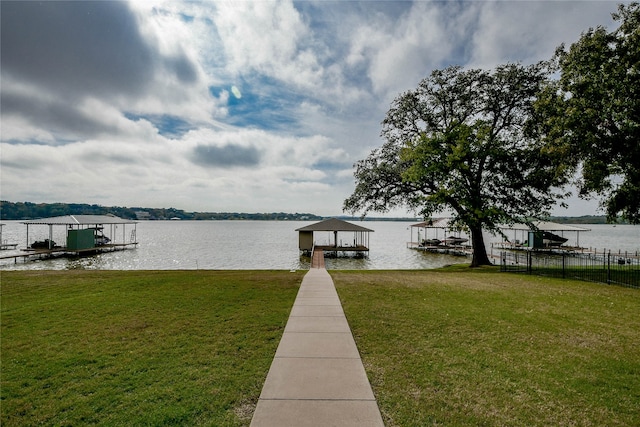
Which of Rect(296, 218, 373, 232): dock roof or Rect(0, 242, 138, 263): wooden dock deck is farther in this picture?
Rect(296, 218, 373, 232): dock roof

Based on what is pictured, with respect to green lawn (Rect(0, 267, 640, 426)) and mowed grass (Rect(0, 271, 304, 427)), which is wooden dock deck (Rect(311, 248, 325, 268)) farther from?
green lawn (Rect(0, 267, 640, 426))

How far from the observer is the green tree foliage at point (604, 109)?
14.4 m

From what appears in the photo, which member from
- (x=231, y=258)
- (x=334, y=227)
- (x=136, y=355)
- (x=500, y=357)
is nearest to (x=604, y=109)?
(x=500, y=357)

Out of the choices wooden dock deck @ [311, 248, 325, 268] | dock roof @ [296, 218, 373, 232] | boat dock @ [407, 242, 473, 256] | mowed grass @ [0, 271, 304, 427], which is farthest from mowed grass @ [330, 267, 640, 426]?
boat dock @ [407, 242, 473, 256]

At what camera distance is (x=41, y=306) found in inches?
372

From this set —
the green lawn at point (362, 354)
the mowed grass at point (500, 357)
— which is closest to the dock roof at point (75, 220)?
the green lawn at point (362, 354)

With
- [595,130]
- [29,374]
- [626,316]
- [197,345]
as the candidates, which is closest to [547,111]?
[595,130]

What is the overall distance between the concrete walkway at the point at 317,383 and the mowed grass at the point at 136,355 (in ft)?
0.95

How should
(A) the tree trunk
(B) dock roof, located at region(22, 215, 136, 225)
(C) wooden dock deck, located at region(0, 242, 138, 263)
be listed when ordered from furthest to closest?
(B) dock roof, located at region(22, 215, 136, 225) → (C) wooden dock deck, located at region(0, 242, 138, 263) → (A) the tree trunk

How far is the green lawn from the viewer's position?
4.20 m

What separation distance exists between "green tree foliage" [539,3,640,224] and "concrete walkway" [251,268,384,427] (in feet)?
53.3

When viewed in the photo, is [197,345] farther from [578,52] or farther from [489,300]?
[578,52]

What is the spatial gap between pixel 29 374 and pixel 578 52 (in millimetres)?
24435

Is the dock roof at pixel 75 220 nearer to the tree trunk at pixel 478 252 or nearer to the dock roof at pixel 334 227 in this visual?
the dock roof at pixel 334 227
